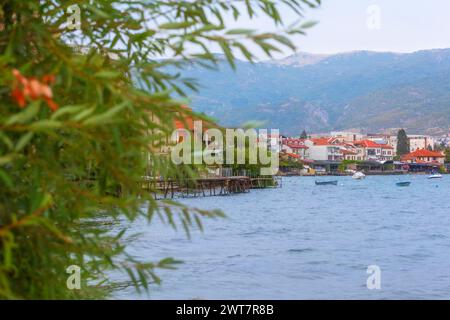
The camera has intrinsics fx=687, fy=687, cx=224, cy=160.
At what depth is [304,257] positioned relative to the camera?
28.6 meters

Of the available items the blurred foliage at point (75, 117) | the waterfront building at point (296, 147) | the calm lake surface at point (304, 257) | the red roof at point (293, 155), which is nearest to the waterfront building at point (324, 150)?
the waterfront building at point (296, 147)

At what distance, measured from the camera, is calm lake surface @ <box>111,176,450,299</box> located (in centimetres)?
2038

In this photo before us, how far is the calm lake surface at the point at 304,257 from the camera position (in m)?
20.4

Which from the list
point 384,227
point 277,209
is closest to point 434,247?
point 384,227

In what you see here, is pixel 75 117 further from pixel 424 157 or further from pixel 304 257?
pixel 424 157

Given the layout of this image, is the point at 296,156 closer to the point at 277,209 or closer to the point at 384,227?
the point at 277,209

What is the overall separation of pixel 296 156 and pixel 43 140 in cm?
16659

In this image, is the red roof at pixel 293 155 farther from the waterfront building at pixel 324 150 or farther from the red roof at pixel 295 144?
the waterfront building at pixel 324 150

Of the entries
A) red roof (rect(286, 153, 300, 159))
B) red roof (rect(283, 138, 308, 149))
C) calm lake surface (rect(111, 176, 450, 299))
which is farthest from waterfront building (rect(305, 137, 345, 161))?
calm lake surface (rect(111, 176, 450, 299))

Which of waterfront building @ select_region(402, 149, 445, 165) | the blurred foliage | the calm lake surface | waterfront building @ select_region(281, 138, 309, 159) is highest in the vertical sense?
waterfront building @ select_region(281, 138, 309, 159)

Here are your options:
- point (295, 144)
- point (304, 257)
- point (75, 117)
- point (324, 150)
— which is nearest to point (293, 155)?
point (295, 144)

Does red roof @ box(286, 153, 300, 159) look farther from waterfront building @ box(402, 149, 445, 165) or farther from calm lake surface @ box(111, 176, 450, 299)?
calm lake surface @ box(111, 176, 450, 299)

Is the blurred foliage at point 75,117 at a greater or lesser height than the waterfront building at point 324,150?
lesser
